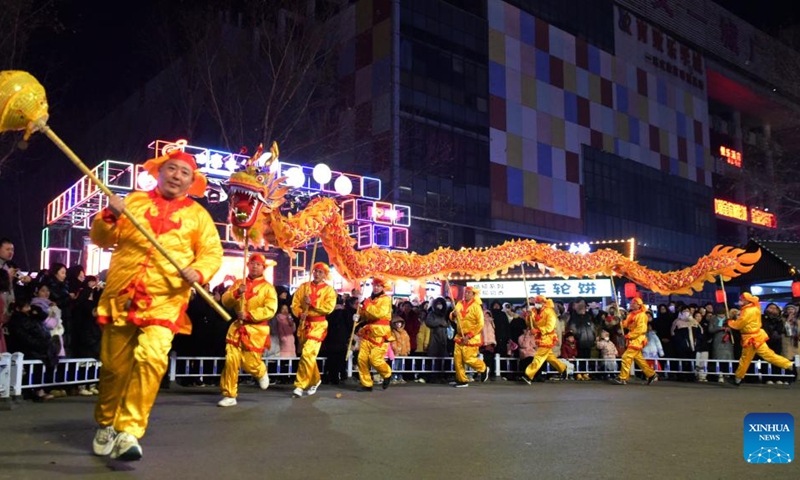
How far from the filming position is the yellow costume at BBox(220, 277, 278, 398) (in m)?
8.18

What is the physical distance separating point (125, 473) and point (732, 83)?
52407 mm

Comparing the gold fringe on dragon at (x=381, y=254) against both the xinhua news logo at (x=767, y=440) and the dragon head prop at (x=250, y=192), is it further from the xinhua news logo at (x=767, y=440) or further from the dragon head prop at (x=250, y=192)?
the xinhua news logo at (x=767, y=440)

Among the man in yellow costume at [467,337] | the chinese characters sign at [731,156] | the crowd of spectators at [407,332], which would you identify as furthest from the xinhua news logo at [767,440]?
the chinese characters sign at [731,156]

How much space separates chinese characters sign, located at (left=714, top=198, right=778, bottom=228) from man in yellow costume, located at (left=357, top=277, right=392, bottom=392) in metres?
42.2

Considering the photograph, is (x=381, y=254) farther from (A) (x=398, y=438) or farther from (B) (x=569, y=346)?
(B) (x=569, y=346)

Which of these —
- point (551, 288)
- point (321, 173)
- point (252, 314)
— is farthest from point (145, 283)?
point (551, 288)

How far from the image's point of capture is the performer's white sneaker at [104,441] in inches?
193

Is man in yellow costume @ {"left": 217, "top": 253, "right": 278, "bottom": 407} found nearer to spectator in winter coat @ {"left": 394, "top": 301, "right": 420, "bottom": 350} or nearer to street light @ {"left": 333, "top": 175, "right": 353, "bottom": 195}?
spectator in winter coat @ {"left": 394, "top": 301, "right": 420, "bottom": 350}

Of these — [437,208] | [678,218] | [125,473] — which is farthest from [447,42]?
[125,473]

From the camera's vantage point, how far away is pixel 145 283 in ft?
16.0

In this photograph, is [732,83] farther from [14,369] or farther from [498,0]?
[14,369]

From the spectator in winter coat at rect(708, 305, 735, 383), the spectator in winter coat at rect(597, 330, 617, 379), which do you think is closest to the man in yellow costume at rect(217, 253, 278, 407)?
the spectator in winter coat at rect(597, 330, 617, 379)

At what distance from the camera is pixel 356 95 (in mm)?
31641

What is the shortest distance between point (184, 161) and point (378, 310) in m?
5.64
